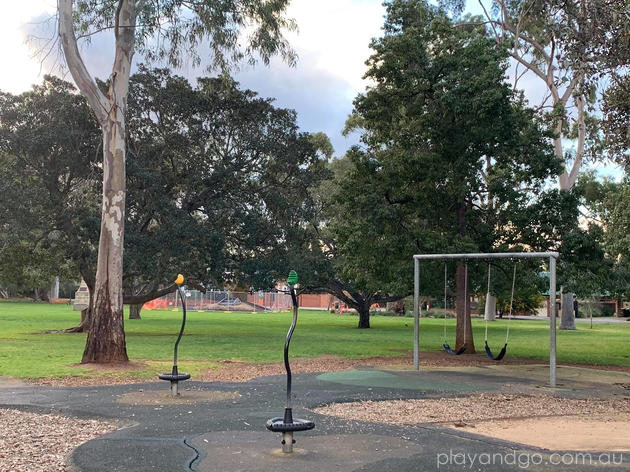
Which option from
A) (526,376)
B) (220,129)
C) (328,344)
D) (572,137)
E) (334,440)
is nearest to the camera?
(334,440)

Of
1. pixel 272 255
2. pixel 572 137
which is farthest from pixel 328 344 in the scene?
pixel 572 137

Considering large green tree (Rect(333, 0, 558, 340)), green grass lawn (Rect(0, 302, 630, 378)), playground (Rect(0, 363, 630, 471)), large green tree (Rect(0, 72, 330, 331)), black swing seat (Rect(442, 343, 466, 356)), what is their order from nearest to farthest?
1. playground (Rect(0, 363, 630, 471))
2. green grass lawn (Rect(0, 302, 630, 378))
3. black swing seat (Rect(442, 343, 466, 356))
4. large green tree (Rect(333, 0, 558, 340))
5. large green tree (Rect(0, 72, 330, 331))

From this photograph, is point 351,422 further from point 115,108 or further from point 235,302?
point 235,302

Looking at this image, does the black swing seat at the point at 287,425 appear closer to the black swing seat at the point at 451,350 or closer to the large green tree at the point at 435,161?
the black swing seat at the point at 451,350

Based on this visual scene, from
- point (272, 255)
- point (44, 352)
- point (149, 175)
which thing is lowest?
point (44, 352)

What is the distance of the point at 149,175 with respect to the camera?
24125 millimetres

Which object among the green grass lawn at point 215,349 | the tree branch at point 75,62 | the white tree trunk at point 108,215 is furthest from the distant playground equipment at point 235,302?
the tree branch at point 75,62

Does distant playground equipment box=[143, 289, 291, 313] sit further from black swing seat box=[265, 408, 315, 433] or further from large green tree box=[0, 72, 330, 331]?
black swing seat box=[265, 408, 315, 433]

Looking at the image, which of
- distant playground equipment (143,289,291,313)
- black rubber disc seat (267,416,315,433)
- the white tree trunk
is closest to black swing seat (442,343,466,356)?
the white tree trunk

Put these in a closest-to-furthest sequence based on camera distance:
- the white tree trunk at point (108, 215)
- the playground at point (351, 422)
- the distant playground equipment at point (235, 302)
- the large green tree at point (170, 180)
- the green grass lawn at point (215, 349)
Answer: the playground at point (351, 422) → the white tree trunk at point (108, 215) → the green grass lawn at point (215, 349) → the large green tree at point (170, 180) → the distant playground equipment at point (235, 302)

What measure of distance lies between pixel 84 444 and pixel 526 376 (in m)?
9.95

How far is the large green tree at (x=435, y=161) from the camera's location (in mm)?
17312

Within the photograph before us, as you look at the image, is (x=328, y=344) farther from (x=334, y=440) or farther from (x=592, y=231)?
(x=334, y=440)

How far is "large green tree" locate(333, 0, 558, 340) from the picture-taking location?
1731 centimetres
